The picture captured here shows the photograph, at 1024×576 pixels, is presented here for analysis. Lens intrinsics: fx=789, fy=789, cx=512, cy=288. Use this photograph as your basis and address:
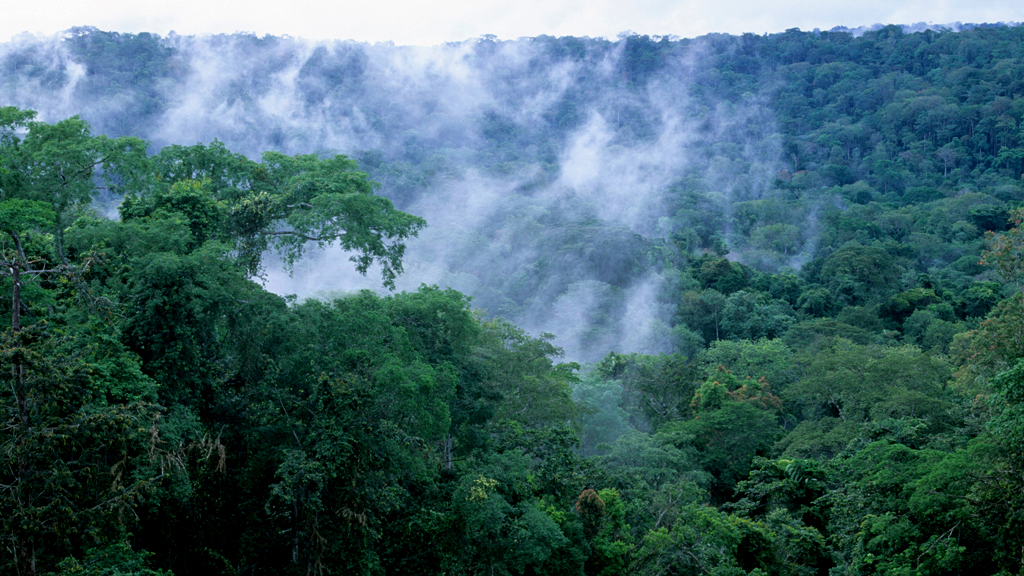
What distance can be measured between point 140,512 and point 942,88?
126957 mm

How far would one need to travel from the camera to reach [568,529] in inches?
658

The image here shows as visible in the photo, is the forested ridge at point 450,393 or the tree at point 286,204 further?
the tree at point 286,204

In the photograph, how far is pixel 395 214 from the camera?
57.9 ft

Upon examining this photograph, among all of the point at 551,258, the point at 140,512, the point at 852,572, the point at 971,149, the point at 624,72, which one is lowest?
the point at 140,512

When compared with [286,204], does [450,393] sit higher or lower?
lower

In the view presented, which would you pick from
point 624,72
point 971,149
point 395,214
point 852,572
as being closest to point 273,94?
point 624,72

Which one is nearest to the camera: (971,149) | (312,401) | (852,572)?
(312,401)

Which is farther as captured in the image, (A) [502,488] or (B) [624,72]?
(B) [624,72]

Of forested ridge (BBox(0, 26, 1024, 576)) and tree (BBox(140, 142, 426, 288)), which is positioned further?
tree (BBox(140, 142, 426, 288))

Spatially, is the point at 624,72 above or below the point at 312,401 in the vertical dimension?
above

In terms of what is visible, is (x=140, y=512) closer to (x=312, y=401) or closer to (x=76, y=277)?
(x=312, y=401)

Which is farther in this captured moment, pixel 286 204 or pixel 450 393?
pixel 286 204

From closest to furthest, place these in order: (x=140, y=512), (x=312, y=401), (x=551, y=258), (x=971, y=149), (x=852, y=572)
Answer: (x=140, y=512) → (x=312, y=401) → (x=852, y=572) → (x=551, y=258) → (x=971, y=149)

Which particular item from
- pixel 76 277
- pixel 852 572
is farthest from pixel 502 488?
pixel 76 277
